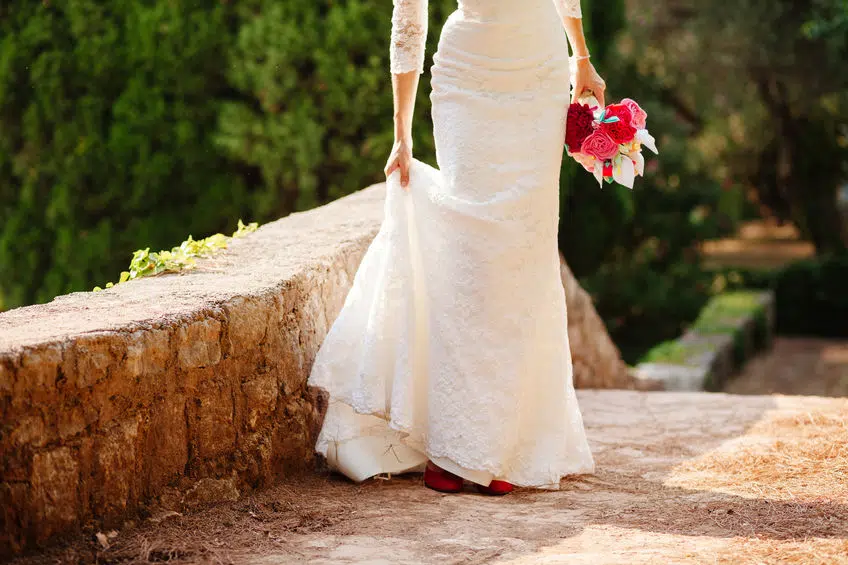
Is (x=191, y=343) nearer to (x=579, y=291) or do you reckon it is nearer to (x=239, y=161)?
(x=579, y=291)

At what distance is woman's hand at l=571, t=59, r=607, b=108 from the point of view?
4363mm

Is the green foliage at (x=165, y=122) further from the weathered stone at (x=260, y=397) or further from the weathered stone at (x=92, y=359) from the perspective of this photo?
the weathered stone at (x=92, y=359)

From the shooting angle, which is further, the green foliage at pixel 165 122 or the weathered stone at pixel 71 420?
the green foliage at pixel 165 122

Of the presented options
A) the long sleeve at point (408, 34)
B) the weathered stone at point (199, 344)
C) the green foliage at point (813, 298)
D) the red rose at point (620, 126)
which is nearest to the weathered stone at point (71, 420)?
the weathered stone at point (199, 344)

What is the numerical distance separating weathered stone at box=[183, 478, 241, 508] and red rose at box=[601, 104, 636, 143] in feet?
6.04

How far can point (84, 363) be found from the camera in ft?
10.5

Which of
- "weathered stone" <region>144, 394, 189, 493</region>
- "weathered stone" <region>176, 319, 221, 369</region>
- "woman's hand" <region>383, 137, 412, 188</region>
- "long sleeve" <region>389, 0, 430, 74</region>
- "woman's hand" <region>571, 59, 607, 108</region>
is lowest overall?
"weathered stone" <region>144, 394, 189, 493</region>

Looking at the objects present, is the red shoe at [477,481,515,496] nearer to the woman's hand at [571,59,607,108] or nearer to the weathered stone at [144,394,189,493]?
the weathered stone at [144,394,189,493]

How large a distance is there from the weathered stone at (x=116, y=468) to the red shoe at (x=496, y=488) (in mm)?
1304

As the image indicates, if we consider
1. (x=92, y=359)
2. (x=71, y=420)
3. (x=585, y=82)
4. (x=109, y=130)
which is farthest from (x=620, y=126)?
(x=109, y=130)

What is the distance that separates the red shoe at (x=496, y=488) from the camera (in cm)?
411

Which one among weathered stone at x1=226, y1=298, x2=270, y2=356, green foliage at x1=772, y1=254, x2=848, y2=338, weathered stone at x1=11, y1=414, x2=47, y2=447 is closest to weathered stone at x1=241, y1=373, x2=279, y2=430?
weathered stone at x1=226, y1=298, x2=270, y2=356

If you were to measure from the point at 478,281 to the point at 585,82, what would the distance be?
0.93 metres

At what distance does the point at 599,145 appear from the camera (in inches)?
163
